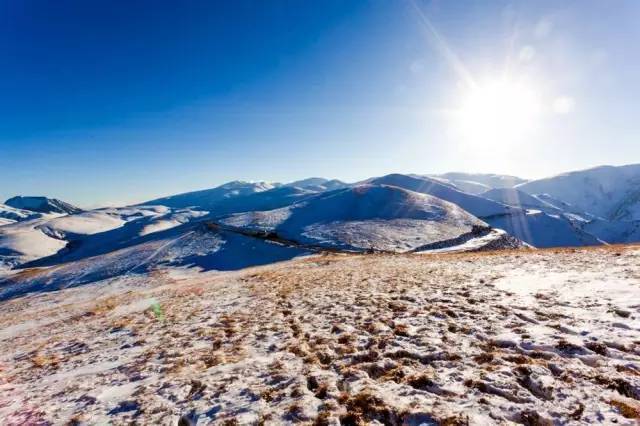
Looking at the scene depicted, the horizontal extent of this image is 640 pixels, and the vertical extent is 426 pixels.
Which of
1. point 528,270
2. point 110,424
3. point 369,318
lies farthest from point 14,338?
point 528,270

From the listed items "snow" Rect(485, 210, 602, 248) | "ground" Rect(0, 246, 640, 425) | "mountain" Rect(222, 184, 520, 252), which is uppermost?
"ground" Rect(0, 246, 640, 425)

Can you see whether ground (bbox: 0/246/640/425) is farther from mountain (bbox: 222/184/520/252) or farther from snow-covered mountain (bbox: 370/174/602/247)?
snow-covered mountain (bbox: 370/174/602/247)

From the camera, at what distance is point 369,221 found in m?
74.6

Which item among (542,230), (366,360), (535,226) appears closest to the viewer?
(366,360)

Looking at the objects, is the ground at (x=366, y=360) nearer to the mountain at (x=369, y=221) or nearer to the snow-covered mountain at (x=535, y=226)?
the mountain at (x=369, y=221)

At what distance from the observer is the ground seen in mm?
5574

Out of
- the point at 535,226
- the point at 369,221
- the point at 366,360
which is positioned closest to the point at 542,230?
the point at 535,226

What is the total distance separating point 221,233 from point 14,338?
45.6 meters

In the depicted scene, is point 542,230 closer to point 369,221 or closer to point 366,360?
point 369,221

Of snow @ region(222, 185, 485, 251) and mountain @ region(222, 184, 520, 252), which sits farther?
snow @ region(222, 185, 485, 251)

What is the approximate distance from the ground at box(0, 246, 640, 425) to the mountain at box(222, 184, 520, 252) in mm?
43060

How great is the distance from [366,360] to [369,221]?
222 feet

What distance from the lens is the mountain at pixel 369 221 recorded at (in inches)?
2383

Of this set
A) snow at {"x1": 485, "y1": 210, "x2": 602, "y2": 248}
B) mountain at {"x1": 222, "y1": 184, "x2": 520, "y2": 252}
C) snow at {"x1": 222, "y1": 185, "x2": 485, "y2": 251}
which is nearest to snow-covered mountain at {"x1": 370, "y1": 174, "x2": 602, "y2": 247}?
snow at {"x1": 485, "y1": 210, "x2": 602, "y2": 248}
